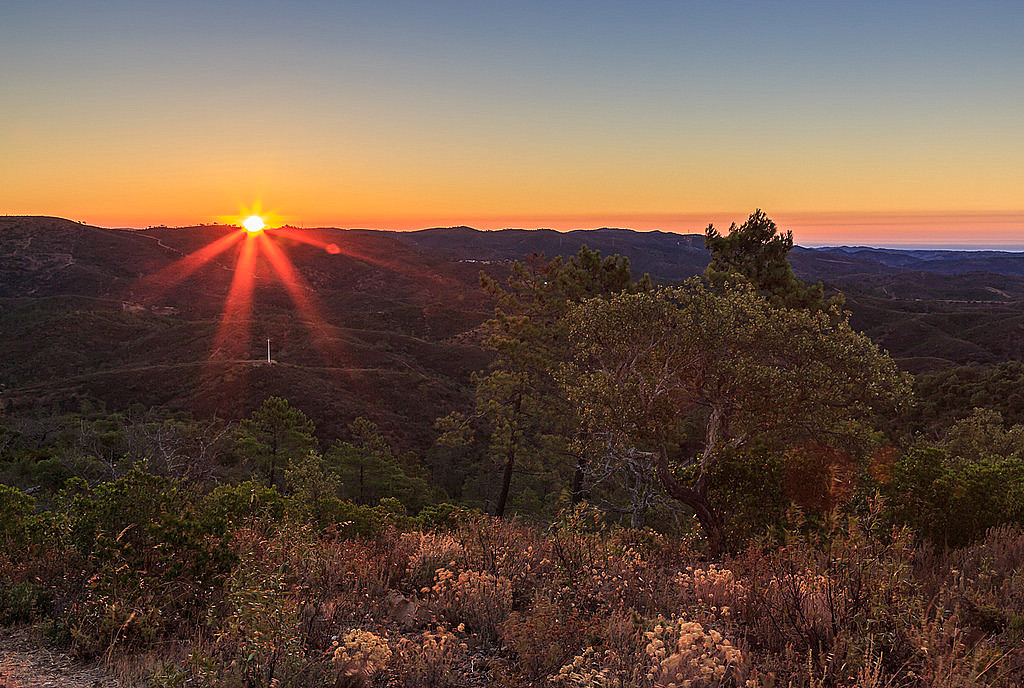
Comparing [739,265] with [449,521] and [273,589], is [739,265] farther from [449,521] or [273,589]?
[273,589]

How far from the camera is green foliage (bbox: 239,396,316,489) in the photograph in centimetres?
2752

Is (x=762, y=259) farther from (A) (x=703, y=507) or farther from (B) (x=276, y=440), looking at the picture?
(B) (x=276, y=440)

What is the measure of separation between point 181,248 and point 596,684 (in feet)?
542

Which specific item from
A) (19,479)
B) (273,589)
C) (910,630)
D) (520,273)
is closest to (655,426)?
(910,630)

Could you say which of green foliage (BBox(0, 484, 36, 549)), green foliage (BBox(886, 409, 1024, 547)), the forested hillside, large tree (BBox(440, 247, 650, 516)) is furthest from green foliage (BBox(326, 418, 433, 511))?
green foliage (BBox(886, 409, 1024, 547))

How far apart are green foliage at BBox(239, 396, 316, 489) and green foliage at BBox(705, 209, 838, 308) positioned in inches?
811

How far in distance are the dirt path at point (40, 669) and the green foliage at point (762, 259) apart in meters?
19.6

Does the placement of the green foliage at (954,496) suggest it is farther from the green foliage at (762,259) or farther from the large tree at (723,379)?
the green foliage at (762,259)

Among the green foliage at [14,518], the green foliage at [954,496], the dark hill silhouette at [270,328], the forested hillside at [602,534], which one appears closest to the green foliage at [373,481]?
the forested hillside at [602,534]

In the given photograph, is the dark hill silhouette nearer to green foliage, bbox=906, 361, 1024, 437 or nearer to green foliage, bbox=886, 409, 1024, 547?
green foliage, bbox=906, 361, 1024, 437

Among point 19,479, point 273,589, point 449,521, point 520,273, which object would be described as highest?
point 520,273

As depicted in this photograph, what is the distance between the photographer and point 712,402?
12.4 meters

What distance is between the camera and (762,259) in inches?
842

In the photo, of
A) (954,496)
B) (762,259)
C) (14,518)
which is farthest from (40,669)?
(762,259)
